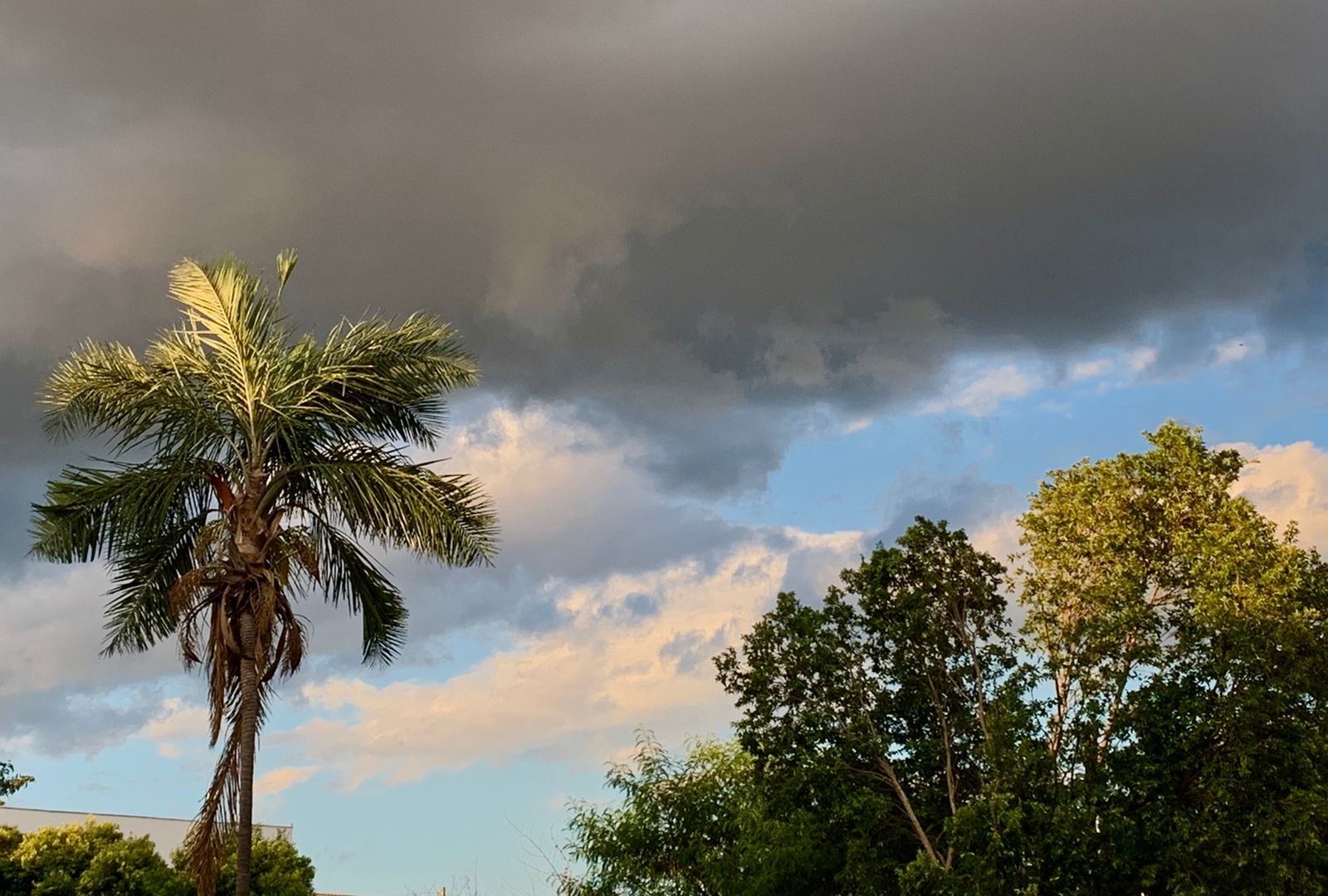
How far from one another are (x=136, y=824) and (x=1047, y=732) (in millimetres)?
15133

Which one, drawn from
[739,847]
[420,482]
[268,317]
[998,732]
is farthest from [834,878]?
[268,317]

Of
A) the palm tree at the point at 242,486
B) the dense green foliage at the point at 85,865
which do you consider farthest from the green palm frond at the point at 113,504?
the dense green foliage at the point at 85,865

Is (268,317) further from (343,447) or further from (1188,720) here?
(1188,720)

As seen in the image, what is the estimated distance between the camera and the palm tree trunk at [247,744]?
40.8ft

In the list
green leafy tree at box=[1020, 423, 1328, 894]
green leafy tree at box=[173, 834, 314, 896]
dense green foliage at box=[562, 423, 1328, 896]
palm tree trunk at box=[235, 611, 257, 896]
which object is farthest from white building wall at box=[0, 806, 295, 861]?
green leafy tree at box=[1020, 423, 1328, 894]

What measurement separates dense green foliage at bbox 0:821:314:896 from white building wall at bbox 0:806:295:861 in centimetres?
191

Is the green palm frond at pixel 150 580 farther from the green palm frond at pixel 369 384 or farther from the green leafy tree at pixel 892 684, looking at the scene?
the green leafy tree at pixel 892 684

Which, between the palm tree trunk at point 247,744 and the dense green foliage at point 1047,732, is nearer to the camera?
the palm tree trunk at point 247,744

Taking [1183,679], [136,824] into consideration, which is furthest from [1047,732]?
[136,824]

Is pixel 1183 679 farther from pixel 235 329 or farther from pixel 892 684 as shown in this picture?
pixel 235 329

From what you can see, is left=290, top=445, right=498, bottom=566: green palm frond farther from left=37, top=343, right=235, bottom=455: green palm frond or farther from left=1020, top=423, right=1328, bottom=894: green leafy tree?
left=1020, top=423, right=1328, bottom=894: green leafy tree

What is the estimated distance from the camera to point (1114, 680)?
1773 centimetres

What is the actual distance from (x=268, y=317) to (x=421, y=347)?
1.71 m

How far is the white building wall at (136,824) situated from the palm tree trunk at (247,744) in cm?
867
